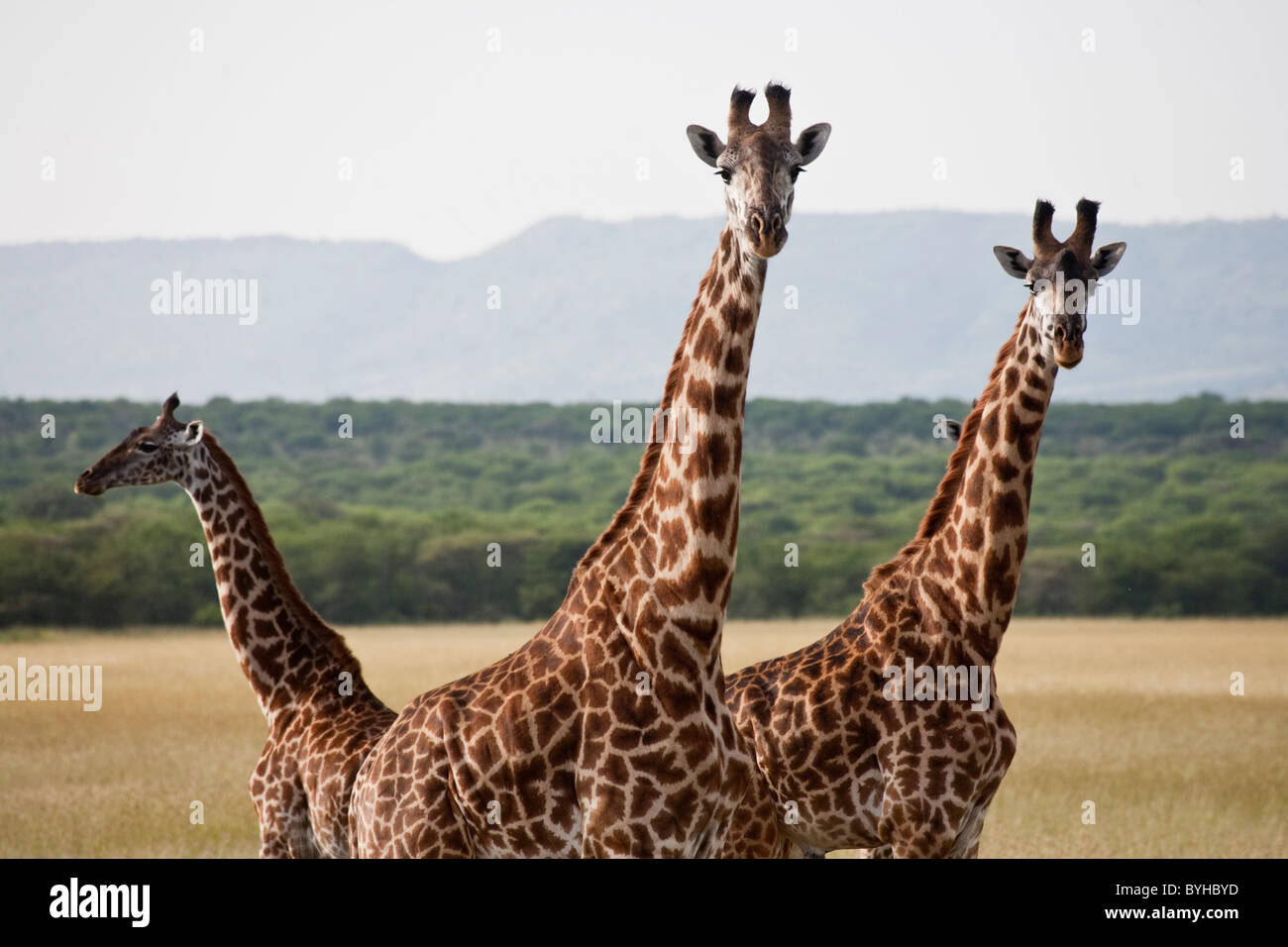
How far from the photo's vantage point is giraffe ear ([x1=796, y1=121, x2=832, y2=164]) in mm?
6598

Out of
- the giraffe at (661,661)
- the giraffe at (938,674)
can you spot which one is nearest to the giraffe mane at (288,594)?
the giraffe at (938,674)

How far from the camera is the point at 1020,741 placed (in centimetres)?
2598

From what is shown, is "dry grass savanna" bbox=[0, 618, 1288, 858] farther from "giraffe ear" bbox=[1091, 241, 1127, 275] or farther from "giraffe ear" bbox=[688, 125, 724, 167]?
"giraffe ear" bbox=[688, 125, 724, 167]

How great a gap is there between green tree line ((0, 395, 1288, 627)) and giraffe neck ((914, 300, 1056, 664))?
113 feet

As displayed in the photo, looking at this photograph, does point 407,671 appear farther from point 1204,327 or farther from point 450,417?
point 1204,327

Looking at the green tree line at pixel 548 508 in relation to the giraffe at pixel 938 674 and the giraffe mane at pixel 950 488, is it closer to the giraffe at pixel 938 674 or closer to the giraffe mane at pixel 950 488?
the giraffe mane at pixel 950 488

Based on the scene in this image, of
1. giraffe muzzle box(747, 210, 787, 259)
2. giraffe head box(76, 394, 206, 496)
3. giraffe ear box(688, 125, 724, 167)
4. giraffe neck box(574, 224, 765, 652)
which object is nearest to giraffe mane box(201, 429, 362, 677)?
giraffe head box(76, 394, 206, 496)

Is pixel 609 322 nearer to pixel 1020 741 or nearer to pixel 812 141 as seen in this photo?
pixel 1020 741

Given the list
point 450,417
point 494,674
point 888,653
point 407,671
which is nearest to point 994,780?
point 888,653

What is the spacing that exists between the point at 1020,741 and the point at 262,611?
19.1 meters

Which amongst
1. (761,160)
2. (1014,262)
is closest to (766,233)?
(761,160)

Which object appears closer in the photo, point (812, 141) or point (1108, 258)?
point (812, 141)
